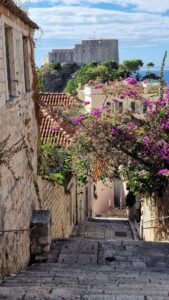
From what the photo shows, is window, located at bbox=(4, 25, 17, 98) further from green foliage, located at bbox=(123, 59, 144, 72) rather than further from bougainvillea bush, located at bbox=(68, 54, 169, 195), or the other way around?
green foliage, located at bbox=(123, 59, 144, 72)

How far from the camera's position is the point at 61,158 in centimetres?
1448

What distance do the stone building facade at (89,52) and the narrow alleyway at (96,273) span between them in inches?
3997

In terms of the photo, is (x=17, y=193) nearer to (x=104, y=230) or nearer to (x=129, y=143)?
(x=129, y=143)

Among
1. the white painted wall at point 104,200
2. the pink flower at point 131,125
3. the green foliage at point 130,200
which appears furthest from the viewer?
the white painted wall at point 104,200

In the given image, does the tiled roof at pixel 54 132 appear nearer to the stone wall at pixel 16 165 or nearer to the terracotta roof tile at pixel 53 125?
the terracotta roof tile at pixel 53 125

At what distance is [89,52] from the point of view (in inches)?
4579

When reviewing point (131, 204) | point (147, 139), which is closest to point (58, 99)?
point (131, 204)

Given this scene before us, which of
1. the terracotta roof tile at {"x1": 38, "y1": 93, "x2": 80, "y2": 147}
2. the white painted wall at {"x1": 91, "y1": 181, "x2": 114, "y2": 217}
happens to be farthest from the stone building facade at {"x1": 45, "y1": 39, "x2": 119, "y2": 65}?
the terracotta roof tile at {"x1": 38, "y1": 93, "x2": 80, "y2": 147}

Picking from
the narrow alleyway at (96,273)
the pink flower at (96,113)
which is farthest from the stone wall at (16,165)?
the pink flower at (96,113)

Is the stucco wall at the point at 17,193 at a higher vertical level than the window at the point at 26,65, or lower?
lower

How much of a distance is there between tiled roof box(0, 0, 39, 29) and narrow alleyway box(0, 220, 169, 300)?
4.07 metres

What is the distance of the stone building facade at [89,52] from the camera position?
380 ft

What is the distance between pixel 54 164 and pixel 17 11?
6916mm

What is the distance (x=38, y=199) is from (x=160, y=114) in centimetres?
387
